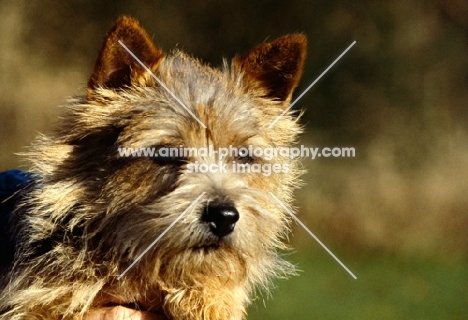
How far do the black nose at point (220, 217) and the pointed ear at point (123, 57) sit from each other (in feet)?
2.18

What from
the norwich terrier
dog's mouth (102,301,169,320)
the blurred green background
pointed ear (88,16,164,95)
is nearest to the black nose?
the norwich terrier

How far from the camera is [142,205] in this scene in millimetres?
2588

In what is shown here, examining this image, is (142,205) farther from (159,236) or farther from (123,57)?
(123,57)

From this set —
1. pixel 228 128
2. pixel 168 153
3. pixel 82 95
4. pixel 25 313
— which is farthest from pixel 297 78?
pixel 25 313

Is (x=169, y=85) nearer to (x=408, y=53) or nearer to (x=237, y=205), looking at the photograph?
(x=237, y=205)

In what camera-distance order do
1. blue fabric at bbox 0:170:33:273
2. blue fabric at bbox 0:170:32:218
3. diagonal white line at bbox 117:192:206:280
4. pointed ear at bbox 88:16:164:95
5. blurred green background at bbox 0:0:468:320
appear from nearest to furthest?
1. diagonal white line at bbox 117:192:206:280
2. pointed ear at bbox 88:16:164:95
3. blue fabric at bbox 0:170:33:273
4. blue fabric at bbox 0:170:32:218
5. blurred green background at bbox 0:0:468:320

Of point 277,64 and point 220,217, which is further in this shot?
point 277,64

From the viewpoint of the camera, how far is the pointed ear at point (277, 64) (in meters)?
2.90

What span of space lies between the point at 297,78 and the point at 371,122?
4.85 metres

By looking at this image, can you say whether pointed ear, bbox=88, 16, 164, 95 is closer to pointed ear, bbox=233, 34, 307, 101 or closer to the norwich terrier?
the norwich terrier

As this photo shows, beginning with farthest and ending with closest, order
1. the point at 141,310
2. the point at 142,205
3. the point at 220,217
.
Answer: the point at 141,310, the point at 142,205, the point at 220,217

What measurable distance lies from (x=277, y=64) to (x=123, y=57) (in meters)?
0.65

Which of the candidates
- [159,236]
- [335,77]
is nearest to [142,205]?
[159,236]

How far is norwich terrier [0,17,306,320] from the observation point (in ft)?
8.25
